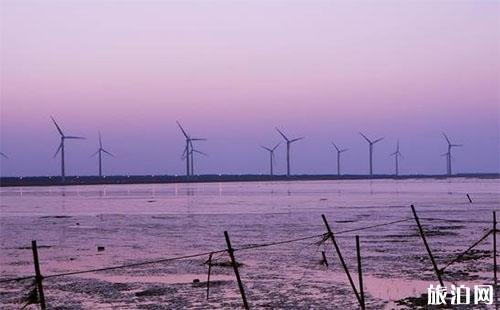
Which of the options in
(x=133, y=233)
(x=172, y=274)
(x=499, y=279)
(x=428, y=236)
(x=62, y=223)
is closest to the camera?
(x=499, y=279)

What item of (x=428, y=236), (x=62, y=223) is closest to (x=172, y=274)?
(x=428, y=236)

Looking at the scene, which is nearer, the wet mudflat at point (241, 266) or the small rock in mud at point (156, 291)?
the wet mudflat at point (241, 266)

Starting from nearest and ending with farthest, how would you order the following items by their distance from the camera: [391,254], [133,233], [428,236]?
[391,254] → [428,236] → [133,233]

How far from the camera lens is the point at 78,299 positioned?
20.4 metres

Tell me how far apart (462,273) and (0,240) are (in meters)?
26.9

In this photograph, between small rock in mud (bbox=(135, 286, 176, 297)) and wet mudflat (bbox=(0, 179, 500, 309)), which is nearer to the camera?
wet mudflat (bbox=(0, 179, 500, 309))

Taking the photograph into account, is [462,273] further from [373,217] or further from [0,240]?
[373,217]

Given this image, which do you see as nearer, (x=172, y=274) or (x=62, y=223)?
(x=172, y=274)

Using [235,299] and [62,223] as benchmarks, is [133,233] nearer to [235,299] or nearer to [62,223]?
[62,223]

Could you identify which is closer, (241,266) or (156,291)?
(156,291)

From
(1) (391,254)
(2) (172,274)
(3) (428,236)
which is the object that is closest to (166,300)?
(2) (172,274)

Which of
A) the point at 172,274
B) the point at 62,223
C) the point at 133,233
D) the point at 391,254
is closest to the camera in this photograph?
the point at 172,274

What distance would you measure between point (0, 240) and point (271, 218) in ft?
74.8

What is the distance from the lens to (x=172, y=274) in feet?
81.4
